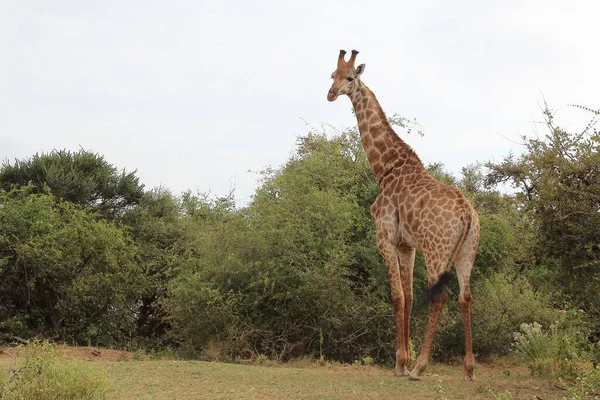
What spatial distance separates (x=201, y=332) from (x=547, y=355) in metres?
6.33

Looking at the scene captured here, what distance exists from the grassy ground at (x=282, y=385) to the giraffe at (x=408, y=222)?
550 millimetres

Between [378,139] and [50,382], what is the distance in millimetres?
5600

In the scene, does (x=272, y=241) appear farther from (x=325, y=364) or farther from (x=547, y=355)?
(x=547, y=355)

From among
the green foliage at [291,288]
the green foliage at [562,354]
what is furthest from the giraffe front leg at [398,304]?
the green foliage at [291,288]

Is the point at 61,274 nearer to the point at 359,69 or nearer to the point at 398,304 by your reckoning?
the point at 359,69

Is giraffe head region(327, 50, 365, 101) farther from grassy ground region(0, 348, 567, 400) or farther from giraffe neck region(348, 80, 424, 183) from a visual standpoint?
grassy ground region(0, 348, 567, 400)

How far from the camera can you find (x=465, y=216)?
8.46 m

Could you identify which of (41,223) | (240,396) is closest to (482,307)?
(240,396)

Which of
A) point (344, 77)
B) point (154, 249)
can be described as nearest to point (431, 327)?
point (344, 77)

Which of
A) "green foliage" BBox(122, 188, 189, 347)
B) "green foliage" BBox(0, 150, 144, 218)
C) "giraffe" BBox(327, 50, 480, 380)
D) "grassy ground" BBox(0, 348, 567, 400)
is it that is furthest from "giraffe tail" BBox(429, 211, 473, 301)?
"green foliage" BBox(0, 150, 144, 218)

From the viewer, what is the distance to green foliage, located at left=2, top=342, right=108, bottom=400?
6.24m

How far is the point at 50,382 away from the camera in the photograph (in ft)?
21.0

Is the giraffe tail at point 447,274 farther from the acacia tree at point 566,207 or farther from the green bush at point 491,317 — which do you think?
the green bush at point 491,317

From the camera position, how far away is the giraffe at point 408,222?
838cm
